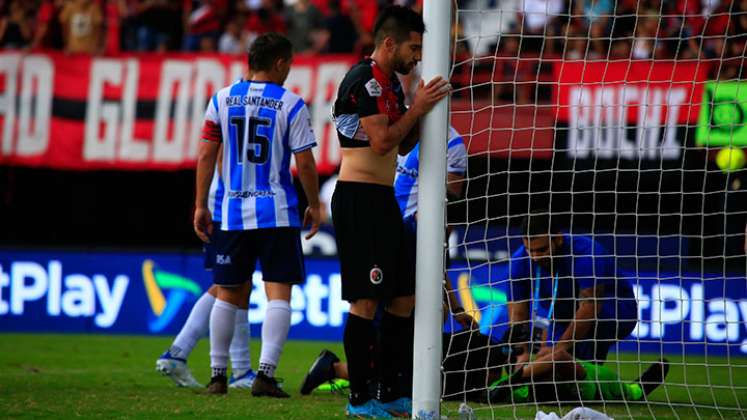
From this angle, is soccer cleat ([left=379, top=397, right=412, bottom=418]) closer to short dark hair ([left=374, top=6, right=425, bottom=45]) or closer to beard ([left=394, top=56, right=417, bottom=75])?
beard ([left=394, top=56, right=417, bottom=75])

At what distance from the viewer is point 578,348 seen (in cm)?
795

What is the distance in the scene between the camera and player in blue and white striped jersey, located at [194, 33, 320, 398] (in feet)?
22.9

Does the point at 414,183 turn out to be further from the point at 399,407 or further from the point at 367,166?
the point at 399,407

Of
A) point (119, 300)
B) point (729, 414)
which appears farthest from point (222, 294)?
point (119, 300)

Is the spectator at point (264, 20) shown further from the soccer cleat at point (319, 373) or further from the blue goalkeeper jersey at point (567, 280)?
the soccer cleat at point (319, 373)

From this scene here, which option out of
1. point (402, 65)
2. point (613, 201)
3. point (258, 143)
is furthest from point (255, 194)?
point (613, 201)

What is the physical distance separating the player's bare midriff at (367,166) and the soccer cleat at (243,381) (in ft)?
6.98

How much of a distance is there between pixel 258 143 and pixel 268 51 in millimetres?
531

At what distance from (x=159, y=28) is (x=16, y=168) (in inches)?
91.8

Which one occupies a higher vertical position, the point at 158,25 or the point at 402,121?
the point at 158,25

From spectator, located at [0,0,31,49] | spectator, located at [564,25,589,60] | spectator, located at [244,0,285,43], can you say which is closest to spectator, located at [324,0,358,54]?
spectator, located at [244,0,285,43]

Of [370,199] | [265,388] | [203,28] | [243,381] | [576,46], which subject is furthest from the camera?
[203,28]

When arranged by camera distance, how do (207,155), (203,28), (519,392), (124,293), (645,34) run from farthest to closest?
1. (203,28)
2. (645,34)
3. (124,293)
4. (207,155)
5. (519,392)

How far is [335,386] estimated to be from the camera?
7.35 meters
